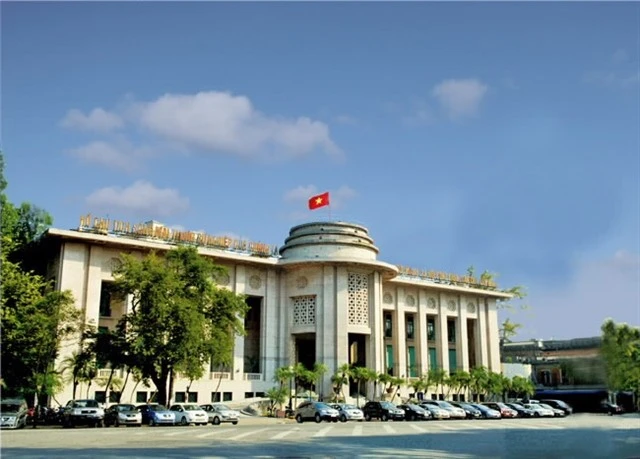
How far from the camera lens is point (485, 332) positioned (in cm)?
7150

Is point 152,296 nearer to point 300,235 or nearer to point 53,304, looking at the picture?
point 53,304

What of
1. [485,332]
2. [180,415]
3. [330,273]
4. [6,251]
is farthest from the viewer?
[485,332]

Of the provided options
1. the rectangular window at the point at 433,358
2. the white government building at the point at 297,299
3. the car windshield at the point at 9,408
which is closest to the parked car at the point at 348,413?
the white government building at the point at 297,299

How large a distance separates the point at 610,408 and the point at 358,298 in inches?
894

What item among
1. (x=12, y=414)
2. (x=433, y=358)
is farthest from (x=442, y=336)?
(x=12, y=414)

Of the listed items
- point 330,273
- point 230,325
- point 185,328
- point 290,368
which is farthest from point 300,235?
point 185,328

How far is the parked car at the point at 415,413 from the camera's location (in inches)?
1655

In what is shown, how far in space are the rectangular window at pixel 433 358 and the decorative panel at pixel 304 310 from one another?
55.5 ft

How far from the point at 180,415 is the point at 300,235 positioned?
25.7 metres

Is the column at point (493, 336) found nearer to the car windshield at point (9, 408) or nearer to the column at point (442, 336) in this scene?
the column at point (442, 336)

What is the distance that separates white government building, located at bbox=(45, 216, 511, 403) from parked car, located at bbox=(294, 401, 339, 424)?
14.0m

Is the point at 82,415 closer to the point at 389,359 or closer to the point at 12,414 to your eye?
the point at 12,414

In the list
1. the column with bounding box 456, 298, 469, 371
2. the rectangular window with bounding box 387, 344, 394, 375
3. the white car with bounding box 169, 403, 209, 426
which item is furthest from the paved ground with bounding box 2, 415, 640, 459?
the column with bounding box 456, 298, 469, 371

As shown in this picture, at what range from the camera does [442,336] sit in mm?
66875
